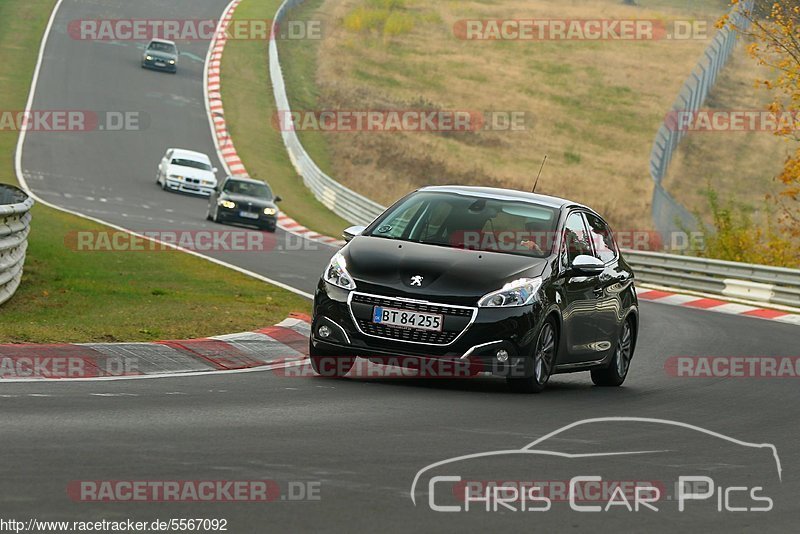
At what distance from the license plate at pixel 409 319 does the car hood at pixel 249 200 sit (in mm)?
22634

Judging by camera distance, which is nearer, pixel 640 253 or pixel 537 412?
pixel 537 412

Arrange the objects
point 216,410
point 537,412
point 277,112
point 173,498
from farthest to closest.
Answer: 1. point 277,112
2. point 537,412
3. point 216,410
4. point 173,498

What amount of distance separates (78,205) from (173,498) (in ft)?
91.1

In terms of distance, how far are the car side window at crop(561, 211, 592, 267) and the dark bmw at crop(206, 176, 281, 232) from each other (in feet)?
68.8

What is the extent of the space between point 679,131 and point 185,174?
20.7 m

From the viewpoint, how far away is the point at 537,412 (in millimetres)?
10828

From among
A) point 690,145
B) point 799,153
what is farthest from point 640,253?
point 690,145

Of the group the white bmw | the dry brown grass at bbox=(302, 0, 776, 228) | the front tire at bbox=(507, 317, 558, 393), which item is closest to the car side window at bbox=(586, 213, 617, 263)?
the front tire at bbox=(507, 317, 558, 393)

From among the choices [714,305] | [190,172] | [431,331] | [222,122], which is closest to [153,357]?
[431,331]

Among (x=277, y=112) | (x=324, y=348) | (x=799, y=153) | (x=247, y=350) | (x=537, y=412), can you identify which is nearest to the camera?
(x=537, y=412)

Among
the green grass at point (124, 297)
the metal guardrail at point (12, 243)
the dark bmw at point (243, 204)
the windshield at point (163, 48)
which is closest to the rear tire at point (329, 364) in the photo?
the green grass at point (124, 297)

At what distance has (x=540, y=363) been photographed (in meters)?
12.0

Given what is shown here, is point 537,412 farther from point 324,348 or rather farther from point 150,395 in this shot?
point 150,395

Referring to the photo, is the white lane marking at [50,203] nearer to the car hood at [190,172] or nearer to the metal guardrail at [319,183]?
the metal guardrail at [319,183]
